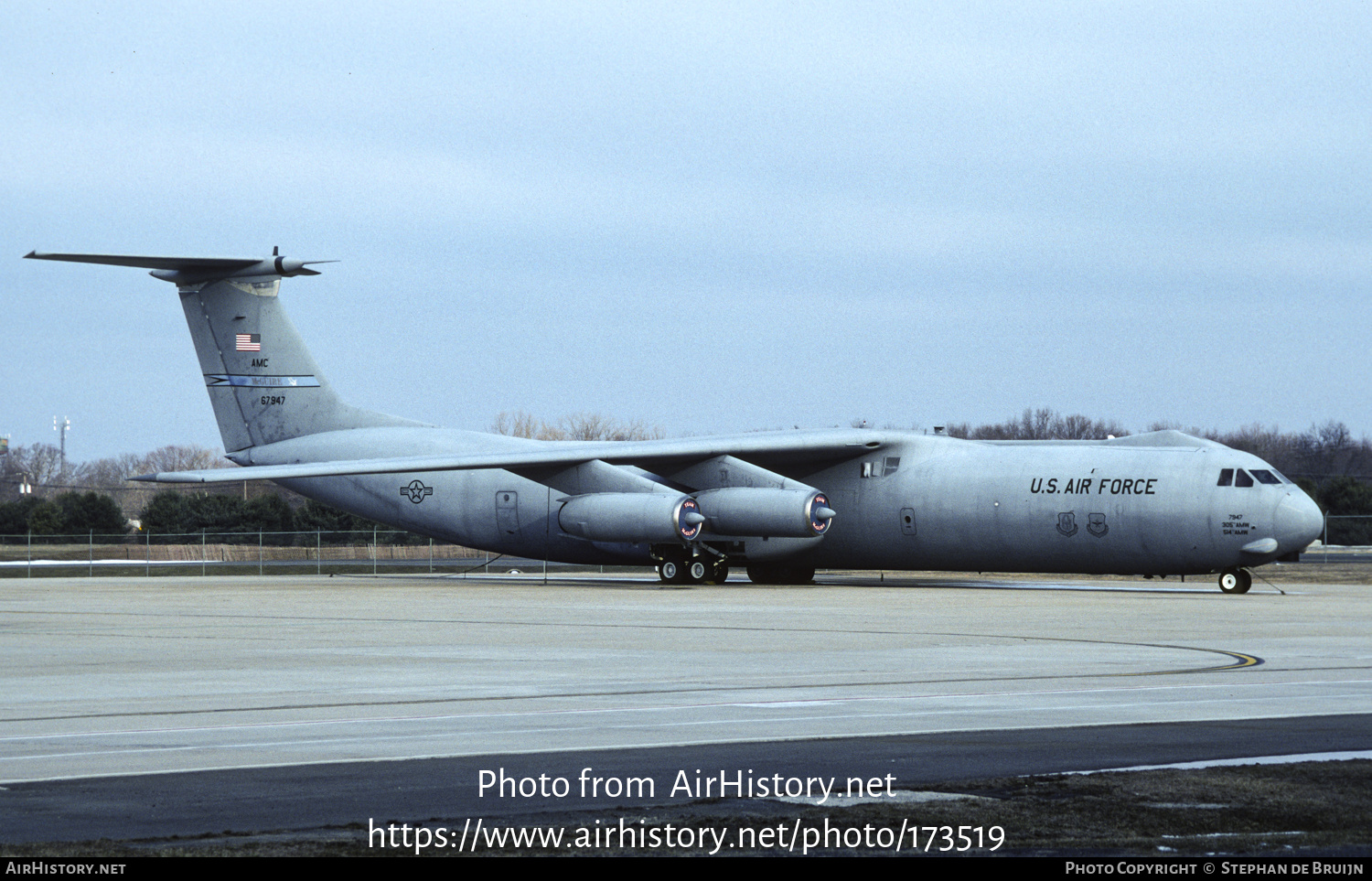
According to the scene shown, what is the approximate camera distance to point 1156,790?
7824 millimetres

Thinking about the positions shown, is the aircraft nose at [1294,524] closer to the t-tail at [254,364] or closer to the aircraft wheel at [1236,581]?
the aircraft wheel at [1236,581]

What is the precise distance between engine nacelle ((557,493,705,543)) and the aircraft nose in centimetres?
1158

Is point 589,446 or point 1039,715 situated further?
point 589,446

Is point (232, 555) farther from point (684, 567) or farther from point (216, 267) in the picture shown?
point (684, 567)

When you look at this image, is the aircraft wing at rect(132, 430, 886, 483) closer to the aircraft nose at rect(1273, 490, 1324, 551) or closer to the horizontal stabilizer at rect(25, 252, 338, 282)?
the horizontal stabilizer at rect(25, 252, 338, 282)

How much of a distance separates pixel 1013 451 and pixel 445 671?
21596 millimetres

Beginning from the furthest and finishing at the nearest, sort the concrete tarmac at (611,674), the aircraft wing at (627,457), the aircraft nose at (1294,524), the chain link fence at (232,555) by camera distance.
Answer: the chain link fence at (232,555), the aircraft wing at (627,457), the aircraft nose at (1294,524), the concrete tarmac at (611,674)

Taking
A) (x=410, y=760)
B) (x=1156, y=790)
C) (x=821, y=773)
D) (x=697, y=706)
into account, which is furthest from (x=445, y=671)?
(x=1156, y=790)

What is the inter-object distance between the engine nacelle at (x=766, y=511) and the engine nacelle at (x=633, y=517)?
463 mm

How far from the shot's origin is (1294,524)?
3070 centimetres

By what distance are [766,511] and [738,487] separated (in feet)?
5.20

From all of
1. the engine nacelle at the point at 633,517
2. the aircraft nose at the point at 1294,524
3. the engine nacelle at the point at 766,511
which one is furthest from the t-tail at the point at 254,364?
the aircraft nose at the point at 1294,524

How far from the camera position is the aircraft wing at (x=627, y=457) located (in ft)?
111

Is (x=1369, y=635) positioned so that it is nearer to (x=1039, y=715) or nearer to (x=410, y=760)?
(x=1039, y=715)
